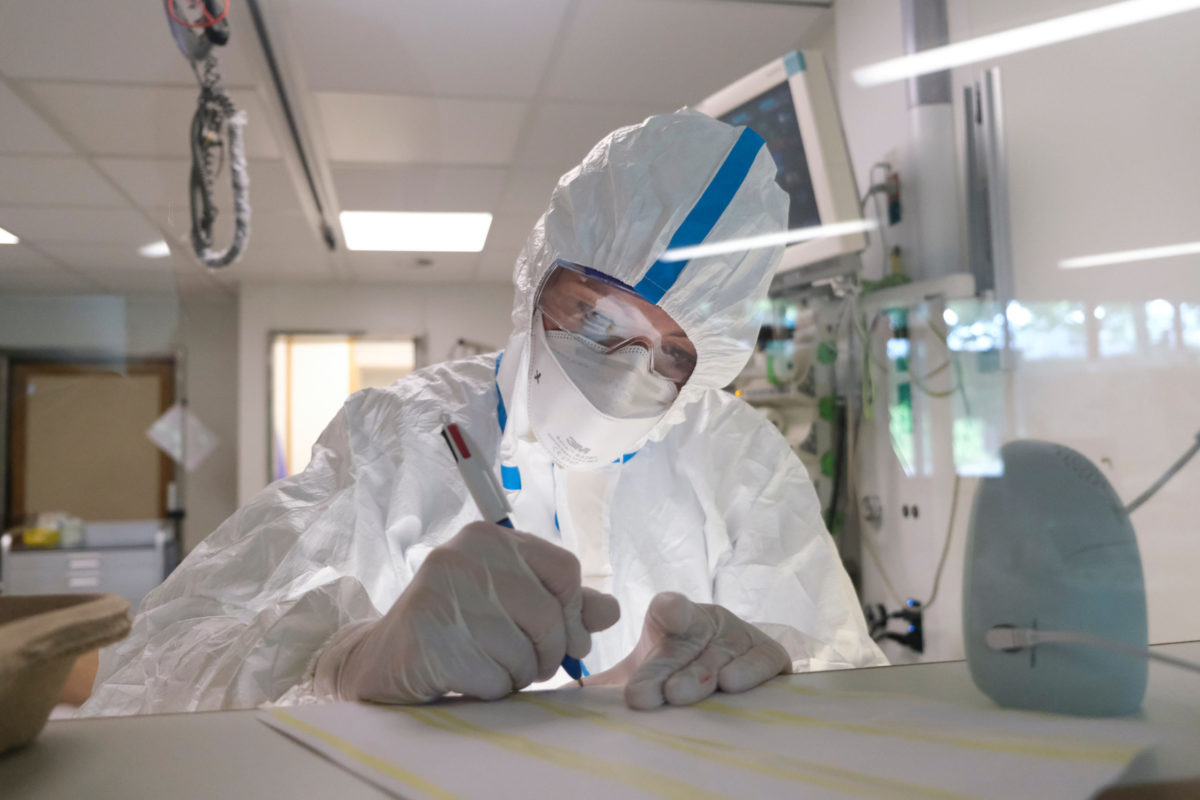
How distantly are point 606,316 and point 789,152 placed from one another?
2.07 feet

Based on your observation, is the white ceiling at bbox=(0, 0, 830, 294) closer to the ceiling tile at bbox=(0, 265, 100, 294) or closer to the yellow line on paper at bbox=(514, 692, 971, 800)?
the ceiling tile at bbox=(0, 265, 100, 294)

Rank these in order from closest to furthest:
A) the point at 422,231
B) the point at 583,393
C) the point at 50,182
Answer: the point at 50,182
the point at 422,231
the point at 583,393

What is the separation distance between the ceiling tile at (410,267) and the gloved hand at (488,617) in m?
0.33

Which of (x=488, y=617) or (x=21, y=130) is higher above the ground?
(x=21, y=130)

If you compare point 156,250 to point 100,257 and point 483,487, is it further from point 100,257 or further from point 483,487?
point 483,487

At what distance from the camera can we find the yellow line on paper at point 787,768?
287 mm

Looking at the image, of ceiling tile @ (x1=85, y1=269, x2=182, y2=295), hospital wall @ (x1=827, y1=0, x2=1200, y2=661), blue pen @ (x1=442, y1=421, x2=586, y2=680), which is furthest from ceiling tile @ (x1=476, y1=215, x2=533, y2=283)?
hospital wall @ (x1=827, y1=0, x2=1200, y2=661)

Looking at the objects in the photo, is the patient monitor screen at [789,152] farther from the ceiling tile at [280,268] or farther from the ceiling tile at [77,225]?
the ceiling tile at [77,225]

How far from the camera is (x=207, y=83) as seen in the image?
1046 millimetres

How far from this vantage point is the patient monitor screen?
1252 mm

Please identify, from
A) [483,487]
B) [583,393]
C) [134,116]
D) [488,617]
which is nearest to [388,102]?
[134,116]

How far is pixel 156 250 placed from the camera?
34.8 inches

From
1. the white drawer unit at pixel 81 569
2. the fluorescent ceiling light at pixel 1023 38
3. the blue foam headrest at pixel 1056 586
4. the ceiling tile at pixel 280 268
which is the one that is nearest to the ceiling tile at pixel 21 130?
the ceiling tile at pixel 280 268

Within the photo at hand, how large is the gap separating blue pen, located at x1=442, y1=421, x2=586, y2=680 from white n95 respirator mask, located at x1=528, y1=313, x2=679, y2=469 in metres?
0.31
